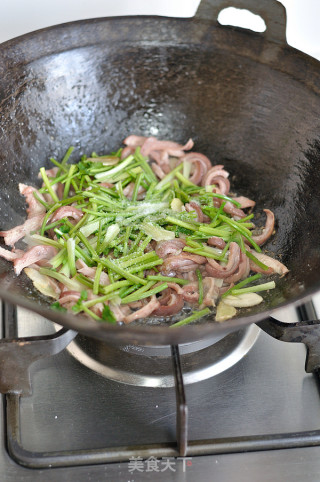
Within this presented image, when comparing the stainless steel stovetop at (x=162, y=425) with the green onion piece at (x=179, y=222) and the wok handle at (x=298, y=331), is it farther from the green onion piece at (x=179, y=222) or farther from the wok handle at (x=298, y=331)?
the green onion piece at (x=179, y=222)

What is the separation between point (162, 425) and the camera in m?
1.04

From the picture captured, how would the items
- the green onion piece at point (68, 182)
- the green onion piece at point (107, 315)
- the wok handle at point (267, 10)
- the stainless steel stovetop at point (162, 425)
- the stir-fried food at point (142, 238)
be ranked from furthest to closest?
the green onion piece at point (68, 182), the wok handle at point (267, 10), the stir-fried food at point (142, 238), the green onion piece at point (107, 315), the stainless steel stovetop at point (162, 425)

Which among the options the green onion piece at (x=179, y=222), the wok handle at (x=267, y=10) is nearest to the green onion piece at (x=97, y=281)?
the green onion piece at (x=179, y=222)

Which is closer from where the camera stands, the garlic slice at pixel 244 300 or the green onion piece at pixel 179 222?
the garlic slice at pixel 244 300

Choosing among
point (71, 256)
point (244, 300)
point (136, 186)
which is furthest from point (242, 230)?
point (71, 256)

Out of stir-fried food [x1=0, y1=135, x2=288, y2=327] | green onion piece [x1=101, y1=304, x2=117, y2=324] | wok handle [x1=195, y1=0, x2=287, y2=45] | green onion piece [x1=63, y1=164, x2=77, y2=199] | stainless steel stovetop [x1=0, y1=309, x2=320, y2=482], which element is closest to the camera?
stainless steel stovetop [x1=0, y1=309, x2=320, y2=482]

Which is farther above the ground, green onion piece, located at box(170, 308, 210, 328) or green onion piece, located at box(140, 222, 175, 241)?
green onion piece, located at box(140, 222, 175, 241)

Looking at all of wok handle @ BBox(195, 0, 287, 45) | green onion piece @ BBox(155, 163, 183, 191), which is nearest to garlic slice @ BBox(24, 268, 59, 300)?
green onion piece @ BBox(155, 163, 183, 191)

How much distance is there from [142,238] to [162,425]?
0.46m

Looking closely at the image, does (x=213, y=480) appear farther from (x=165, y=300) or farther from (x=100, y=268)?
(x=100, y=268)

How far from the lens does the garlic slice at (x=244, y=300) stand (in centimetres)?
118

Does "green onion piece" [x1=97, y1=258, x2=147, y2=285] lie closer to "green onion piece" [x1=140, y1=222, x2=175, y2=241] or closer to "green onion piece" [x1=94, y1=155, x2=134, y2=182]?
"green onion piece" [x1=140, y1=222, x2=175, y2=241]

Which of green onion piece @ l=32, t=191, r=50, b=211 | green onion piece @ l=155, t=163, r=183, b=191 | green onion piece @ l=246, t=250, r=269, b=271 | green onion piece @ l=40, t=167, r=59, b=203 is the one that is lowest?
green onion piece @ l=32, t=191, r=50, b=211

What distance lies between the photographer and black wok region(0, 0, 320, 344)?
4.25 feet
